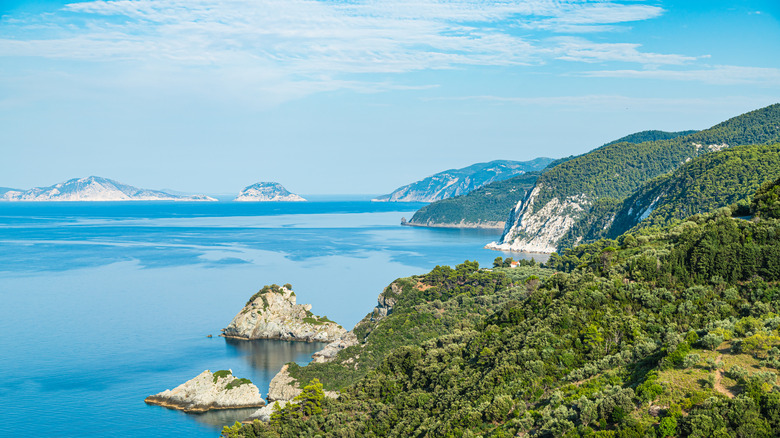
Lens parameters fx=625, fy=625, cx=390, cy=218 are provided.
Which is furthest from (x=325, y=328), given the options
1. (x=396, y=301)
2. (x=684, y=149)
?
(x=684, y=149)

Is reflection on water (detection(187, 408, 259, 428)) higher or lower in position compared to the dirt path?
lower

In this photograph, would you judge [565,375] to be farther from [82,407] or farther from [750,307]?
[82,407]

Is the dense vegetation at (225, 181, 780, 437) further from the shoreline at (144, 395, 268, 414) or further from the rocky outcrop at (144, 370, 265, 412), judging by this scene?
the rocky outcrop at (144, 370, 265, 412)

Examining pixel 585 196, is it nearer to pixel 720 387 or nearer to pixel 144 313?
pixel 144 313

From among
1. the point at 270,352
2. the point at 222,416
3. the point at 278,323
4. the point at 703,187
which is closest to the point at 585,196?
the point at 703,187

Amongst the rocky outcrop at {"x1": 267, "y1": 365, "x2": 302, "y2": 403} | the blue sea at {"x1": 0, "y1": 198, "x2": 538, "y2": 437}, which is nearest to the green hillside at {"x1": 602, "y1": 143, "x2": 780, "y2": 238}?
the blue sea at {"x1": 0, "y1": 198, "x2": 538, "y2": 437}

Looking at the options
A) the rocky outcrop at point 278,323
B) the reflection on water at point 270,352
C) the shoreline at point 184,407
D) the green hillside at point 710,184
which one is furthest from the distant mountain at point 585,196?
the shoreline at point 184,407
